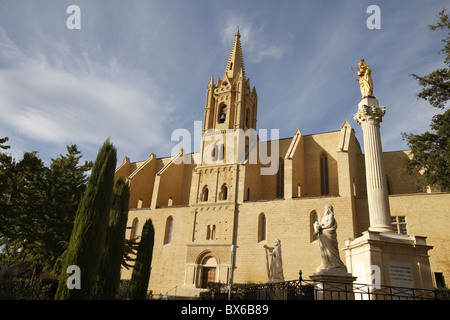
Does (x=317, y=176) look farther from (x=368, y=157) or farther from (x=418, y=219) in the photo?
(x=368, y=157)

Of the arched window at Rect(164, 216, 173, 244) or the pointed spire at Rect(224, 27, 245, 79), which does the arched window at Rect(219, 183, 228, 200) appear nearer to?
the arched window at Rect(164, 216, 173, 244)

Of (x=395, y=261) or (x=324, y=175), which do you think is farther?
(x=324, y=175)

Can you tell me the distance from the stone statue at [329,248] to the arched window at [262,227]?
16.5m

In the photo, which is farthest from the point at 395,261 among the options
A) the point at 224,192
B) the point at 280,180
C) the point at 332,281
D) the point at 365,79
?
the point at 280,180

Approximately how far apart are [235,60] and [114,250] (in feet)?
100

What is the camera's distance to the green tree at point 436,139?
1455 centimetres

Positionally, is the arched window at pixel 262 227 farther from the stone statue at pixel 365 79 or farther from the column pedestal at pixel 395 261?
the column pedestal at pixel 395 261

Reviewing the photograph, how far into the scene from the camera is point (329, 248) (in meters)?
10.8

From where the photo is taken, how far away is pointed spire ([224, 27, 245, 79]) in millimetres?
38062

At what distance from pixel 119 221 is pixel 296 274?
49.4ft

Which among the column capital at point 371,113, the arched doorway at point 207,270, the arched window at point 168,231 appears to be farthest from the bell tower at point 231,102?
the column capital at point 371,113

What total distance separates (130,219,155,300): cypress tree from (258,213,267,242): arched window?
11.8m

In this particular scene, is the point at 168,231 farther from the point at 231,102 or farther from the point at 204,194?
the point at 231,102
